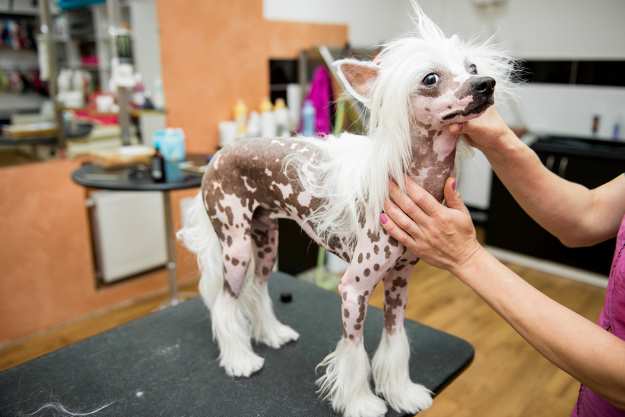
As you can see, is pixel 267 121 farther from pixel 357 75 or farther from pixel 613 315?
pixel 613 315

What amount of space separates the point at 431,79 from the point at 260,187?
488 millimetres

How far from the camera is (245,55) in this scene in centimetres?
319

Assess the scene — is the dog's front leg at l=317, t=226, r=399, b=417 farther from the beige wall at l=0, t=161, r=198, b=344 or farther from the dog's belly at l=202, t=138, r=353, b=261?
the beige wall at l=0, t=161, r=198, b=344

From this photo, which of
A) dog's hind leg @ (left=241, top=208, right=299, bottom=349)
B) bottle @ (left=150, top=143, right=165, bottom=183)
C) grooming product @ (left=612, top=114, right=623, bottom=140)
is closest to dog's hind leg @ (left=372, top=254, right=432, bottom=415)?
dog's hind leg @ (left=241, top=208, right=299, bottom=349)

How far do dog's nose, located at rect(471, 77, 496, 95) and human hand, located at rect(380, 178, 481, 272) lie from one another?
19 cm

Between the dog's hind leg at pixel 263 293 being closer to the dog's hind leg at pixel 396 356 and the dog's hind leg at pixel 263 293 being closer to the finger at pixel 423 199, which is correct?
the dog's hind leg at pixel 396 356

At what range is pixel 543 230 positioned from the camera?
132 inches

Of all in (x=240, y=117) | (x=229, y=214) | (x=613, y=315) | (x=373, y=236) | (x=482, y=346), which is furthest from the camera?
(x=240, y=117)

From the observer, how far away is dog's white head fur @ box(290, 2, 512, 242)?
2.85ft

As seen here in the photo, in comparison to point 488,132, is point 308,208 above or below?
A: below

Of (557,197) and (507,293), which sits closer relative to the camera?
(507,293)

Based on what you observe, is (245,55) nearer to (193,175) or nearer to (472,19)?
(193,175)

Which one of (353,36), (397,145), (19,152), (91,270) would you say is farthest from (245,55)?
(397,145)

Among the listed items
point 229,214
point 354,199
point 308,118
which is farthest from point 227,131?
point 354,199
